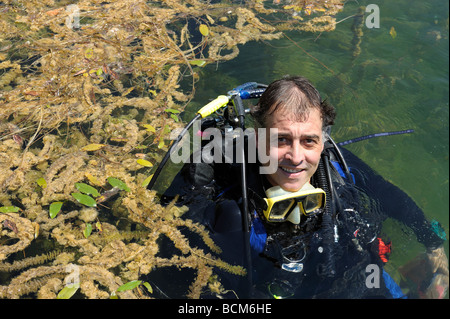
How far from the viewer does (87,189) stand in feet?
10.6

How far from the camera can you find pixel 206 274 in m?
2.74

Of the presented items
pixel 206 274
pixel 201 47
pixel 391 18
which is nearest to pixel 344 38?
pixel 391 18

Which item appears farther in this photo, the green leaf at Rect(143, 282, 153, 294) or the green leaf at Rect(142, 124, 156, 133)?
the green leaf at Rect(142, 124, 156, 133)

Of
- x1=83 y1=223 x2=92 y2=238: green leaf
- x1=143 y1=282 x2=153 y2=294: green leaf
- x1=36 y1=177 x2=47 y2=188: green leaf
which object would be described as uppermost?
x1=36 y1=177 x2=47 y2=188: green leaf

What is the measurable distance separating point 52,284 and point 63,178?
1005 mm

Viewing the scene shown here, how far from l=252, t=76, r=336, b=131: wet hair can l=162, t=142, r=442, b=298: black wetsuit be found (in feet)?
1.32

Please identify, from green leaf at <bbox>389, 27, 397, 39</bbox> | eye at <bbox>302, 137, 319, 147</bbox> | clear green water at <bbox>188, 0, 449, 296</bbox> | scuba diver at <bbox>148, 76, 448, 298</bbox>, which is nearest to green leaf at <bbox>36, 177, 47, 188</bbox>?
scuba diver at <bbox>148, 76, 448, 298</bbox>

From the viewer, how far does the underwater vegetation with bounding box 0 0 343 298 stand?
279 centimetres

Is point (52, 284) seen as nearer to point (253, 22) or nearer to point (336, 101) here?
point (336, 101)

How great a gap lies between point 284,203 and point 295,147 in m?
0.38

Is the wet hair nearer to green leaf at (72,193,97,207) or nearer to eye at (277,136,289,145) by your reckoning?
eye at (277,136,289,145)

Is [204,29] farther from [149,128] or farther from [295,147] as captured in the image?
[295,147]

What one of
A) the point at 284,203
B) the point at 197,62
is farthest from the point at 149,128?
the point at 284,203

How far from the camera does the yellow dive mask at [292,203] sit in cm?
238
